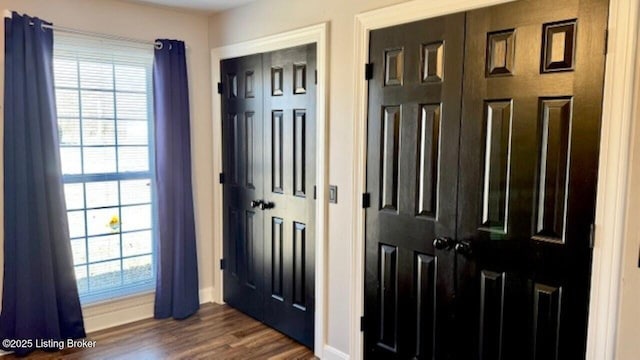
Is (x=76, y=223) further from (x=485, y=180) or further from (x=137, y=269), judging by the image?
(x=485, y=180)

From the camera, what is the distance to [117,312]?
11.2 feet

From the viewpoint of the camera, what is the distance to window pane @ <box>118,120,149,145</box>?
3340 millimetres

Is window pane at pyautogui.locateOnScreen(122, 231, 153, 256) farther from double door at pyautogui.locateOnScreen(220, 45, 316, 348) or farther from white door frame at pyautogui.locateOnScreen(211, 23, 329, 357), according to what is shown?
white door frame at pyautogui.locateOnScreen(211, 23, 329, 357)

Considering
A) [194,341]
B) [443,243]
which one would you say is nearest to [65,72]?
[194,341]

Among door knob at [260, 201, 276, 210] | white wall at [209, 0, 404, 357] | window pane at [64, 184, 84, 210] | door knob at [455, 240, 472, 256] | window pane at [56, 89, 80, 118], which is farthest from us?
door knob at [260, 201, 276, 210]

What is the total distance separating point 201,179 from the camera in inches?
147

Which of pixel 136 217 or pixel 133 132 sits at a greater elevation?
pixel 133 132

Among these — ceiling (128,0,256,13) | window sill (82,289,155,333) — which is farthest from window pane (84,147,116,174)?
ceiling (128,0,256,13)

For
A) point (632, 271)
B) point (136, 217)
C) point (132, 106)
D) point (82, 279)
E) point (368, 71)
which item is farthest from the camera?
point (136, 217)

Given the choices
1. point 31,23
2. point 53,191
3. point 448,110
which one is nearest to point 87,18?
point 31,23

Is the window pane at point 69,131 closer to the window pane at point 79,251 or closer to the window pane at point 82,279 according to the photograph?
the window pane at point 79,251

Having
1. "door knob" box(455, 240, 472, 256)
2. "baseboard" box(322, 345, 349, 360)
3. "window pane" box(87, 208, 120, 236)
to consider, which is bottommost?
"baseboard" box(322, 345, 349, 360)

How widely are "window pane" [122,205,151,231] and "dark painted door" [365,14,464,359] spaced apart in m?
1.89

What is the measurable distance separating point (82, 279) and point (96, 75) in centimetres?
146
